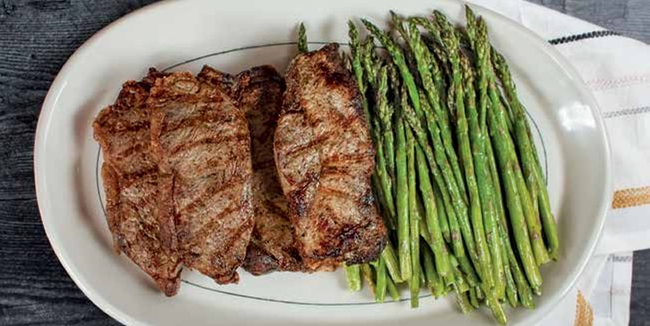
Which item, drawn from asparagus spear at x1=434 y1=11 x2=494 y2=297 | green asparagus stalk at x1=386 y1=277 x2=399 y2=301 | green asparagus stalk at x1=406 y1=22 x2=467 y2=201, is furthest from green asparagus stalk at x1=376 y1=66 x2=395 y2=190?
green asparagus stalk at x1=386 y1=277 x2=399 y2=301

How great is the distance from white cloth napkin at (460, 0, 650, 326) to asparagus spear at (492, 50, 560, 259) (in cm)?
53

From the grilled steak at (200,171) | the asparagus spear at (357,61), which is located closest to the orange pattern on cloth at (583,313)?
the asparagus spear at (357,61)

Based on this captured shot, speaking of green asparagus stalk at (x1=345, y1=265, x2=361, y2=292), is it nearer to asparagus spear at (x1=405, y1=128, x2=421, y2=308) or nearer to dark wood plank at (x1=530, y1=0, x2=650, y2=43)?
asparagus spear at (x1=405, y1=128, x2=421, y2=308)

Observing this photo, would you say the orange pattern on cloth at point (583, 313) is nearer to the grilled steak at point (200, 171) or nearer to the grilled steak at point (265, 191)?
the grilled steak at point (265, 191)

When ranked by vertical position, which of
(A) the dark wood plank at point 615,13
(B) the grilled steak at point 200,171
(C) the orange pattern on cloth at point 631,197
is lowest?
(C) the orange pattern on cloth at point 631,197

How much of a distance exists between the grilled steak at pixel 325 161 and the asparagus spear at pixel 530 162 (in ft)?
3.91

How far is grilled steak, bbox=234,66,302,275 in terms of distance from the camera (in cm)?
398

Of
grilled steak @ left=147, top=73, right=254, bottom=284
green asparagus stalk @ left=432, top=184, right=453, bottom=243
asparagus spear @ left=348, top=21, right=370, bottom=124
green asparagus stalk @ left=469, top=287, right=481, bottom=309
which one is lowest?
green asparagus stalk @ left=469, top=287, right=481, bottom=309

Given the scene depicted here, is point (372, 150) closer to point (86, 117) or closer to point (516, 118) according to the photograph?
point (516, 118)

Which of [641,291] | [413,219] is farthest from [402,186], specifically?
[641,291]

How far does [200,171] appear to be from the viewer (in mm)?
3648

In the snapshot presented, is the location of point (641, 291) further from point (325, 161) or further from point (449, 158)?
point (325, 161)

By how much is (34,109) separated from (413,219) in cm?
292

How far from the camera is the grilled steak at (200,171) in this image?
11.9ft
